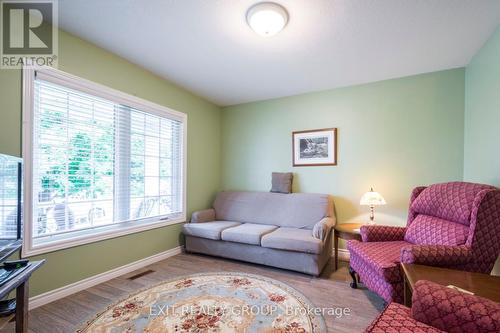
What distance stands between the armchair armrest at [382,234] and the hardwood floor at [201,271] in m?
0.52

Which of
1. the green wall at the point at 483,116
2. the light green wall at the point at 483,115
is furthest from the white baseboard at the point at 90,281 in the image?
the light green wall at the point at 483,115

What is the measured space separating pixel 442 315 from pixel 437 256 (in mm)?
762

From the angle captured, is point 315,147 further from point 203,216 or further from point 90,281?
point 90,281

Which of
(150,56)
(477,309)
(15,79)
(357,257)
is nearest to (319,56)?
(150,56)

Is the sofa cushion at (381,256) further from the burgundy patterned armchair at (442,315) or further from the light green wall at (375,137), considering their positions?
the light green wall at (375,137)

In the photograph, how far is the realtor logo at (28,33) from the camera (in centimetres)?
182

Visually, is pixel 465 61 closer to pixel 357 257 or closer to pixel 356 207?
pixel 356 207

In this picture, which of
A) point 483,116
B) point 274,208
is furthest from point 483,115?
point 274,208

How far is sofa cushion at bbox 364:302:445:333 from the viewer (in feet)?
3.28

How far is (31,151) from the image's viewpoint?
193 cm

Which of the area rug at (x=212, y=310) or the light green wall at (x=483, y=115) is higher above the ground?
the light green wall at (x=483, y=115)

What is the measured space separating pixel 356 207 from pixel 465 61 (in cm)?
209

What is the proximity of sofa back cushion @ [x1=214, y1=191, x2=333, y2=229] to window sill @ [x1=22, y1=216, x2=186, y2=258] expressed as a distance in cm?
105

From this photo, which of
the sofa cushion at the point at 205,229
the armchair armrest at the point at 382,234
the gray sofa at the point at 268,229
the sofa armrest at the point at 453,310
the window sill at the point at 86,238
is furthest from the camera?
the sofa cushion at the point at 205,229
